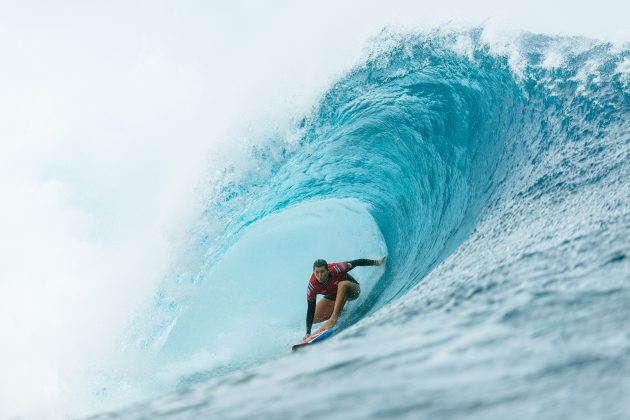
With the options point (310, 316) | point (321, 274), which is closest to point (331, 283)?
point (321, 274)

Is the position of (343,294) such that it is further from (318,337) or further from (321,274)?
(318,337)

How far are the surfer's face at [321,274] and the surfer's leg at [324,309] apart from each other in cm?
55

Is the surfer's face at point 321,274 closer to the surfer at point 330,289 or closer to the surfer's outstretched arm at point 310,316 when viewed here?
the surfer at point 330,289

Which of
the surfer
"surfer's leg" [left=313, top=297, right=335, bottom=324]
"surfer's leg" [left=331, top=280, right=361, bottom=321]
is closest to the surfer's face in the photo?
Answer: the surfer

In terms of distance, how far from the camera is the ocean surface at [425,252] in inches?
85.5

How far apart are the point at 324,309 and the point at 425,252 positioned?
1.48 meters

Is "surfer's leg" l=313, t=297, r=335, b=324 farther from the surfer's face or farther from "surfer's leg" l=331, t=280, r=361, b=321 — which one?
the surfer's face

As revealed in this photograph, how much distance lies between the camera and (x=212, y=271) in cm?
867

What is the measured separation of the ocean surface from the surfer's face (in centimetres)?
62

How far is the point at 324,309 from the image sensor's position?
6727mm

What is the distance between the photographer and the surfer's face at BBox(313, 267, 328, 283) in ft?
19.7

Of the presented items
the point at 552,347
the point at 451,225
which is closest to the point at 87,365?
the point at 451,225

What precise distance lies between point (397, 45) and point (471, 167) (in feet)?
8.00

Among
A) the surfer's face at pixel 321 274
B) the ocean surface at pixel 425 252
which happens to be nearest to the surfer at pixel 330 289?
the surfer's face at pixel 321 274
